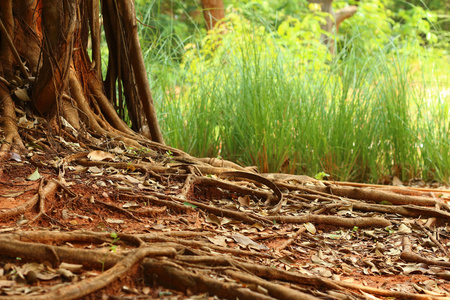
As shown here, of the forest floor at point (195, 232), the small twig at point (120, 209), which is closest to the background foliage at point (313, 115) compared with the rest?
the forest floor at point (195, 232)

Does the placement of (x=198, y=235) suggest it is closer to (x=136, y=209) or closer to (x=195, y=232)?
(x=195, y=232)

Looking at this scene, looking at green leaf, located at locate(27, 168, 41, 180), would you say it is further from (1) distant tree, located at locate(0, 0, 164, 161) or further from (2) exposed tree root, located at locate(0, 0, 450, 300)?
(1) distant tree, located at locate(0, 0, 164, 161)

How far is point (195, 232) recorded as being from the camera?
6.79ft

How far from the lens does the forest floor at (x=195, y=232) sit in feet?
4.82

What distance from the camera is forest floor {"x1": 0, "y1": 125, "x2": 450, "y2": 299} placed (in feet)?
4.82

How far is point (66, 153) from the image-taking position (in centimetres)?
265

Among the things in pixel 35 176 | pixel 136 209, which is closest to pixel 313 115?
pixel 136 209

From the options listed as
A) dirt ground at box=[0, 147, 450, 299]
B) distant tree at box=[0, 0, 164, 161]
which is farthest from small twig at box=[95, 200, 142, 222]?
distant tree at box=[0, 0, 164, 161]

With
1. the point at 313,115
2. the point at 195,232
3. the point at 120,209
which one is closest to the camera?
the point at 195,232

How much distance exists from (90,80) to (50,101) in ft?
1.97

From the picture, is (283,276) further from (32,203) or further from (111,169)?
(111,169)

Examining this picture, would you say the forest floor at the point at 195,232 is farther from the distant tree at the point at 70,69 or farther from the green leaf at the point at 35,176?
the distant tree at the point at 70,69

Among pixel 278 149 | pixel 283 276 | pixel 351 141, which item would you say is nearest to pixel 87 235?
pixel 283 276

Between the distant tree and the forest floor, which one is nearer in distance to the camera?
the forest floor
